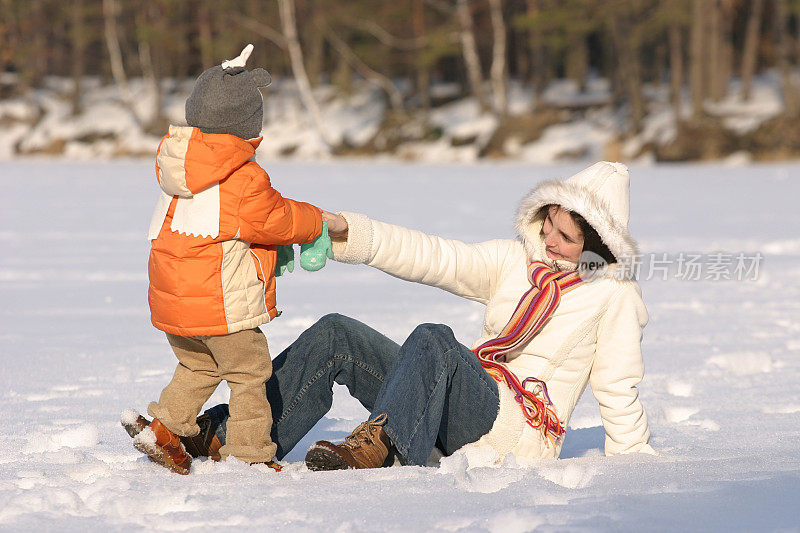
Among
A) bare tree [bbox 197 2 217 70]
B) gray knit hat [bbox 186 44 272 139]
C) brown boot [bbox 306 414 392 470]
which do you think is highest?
bare tree [bbox 197 2 217 70]

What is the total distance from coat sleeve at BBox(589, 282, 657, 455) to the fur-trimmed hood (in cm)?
11

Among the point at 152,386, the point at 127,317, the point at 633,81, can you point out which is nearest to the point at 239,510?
the point at 152,386

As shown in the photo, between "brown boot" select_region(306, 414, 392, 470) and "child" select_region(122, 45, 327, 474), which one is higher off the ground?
"child" select_region(122, 45, 327, 474)

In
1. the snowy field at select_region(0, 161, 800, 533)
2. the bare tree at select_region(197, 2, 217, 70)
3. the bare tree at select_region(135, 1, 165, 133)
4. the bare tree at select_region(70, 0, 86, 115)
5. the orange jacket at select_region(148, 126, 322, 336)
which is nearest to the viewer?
the snowy field at select_region(0, 161, 800, 533)

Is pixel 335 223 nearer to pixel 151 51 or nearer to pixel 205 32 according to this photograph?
pixel 205 32

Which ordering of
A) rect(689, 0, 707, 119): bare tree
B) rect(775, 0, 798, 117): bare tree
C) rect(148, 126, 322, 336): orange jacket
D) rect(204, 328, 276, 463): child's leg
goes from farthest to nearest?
1. rect(689, 0, 707, 119): bare tree
2. rect(775, 0, 798, 117): bare tree
3. rect(204, 328, 276, 463): child's leg
4. rect(148, 126, 322, 336): orange jacket

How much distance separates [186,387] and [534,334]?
44.0 inches

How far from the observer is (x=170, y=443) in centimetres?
275

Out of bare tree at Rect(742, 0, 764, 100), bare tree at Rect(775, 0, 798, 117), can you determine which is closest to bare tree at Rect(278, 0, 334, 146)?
bare tree at Rect(742, 0, 764, 100)

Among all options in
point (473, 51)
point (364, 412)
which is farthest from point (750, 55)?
point (364, 412)

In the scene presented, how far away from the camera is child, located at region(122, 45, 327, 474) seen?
2.70m

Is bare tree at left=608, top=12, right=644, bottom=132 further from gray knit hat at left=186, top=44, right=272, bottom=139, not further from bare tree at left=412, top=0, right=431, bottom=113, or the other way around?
gray knit hat at left=186, top=44, right=272, bottom=139

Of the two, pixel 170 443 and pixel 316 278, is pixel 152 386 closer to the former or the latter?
pixel 170 443

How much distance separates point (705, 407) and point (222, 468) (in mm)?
2325
